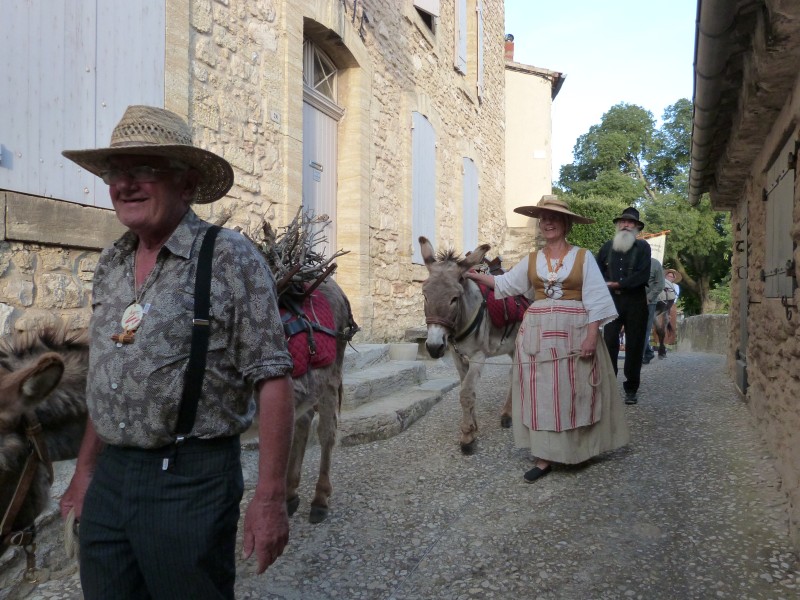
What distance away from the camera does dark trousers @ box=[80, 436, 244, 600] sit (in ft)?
5.20

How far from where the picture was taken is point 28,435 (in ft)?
5.62

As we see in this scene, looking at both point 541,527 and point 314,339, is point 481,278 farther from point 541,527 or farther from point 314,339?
point 541,527

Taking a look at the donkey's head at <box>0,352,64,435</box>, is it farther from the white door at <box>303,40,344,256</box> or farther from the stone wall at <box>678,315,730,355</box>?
the stone wall at <box>678,315,730,355</box>

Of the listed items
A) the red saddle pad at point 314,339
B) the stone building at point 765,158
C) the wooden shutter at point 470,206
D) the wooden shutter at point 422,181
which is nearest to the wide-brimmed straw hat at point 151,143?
the red saddle pad at point 314,339

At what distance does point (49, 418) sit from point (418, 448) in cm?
366

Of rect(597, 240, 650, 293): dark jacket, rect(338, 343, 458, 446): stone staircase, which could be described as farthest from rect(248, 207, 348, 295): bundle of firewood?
rect(597, 240, 650, 293): dark jacket

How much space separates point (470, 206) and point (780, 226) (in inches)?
379

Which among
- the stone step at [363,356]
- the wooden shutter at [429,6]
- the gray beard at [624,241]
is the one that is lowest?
the stone step at [363,356]

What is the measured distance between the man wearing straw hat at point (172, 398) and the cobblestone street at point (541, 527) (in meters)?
1.46

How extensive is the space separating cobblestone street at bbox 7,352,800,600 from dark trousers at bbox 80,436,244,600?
1.41m

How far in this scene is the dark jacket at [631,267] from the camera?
6223 millimetres

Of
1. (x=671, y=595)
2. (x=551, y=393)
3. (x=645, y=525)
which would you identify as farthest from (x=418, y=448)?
(x=671, y=595)

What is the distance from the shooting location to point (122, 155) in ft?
5.61

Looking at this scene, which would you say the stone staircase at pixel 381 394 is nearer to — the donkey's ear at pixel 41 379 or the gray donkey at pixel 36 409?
the gray donkey at pixel 36 409
